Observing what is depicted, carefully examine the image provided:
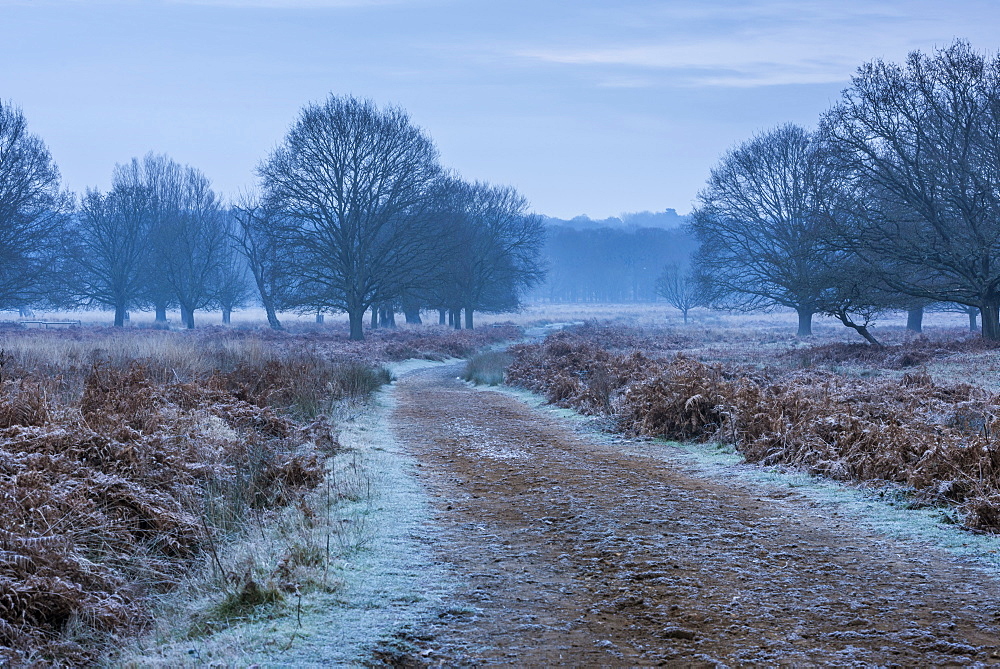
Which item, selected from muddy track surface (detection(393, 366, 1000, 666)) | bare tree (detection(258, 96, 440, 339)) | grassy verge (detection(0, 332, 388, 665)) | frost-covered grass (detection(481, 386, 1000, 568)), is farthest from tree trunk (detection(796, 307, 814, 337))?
muddy track surface (detection(393, 366, 1000, 666))

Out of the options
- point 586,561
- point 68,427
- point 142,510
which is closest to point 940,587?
point 586,561

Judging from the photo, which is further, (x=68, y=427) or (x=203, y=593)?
(x=68, y=427)

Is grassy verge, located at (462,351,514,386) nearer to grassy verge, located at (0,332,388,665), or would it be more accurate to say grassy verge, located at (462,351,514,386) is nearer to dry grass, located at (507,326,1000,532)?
dry grass, located at (507,326,1000,532)

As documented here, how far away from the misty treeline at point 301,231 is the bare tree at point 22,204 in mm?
62

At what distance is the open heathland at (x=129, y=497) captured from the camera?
4691 millimetres

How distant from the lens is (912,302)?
26.1 metres

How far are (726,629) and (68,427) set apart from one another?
20.6ft

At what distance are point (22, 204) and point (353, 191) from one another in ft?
45.6

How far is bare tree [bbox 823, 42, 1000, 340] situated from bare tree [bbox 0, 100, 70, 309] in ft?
105

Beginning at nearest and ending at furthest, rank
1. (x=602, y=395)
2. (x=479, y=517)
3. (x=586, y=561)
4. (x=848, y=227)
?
(x=586, y=561) → (x=479, y=517) → (x=602, y=395) → (x=848, y=227)

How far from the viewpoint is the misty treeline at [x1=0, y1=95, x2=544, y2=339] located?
34.3 m

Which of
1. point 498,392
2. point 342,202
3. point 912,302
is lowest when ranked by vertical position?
point 498,392

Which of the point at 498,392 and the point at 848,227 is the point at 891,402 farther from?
the point at 848,227

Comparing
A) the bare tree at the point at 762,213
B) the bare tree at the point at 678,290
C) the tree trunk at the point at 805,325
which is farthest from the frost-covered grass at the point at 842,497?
the bare tree at the point at 678,290
